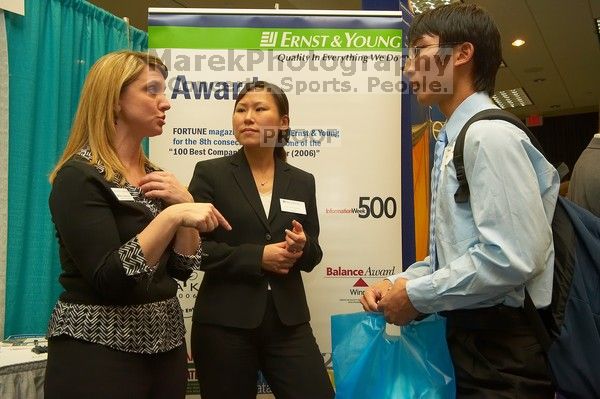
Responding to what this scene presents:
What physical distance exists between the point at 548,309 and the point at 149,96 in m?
1.31

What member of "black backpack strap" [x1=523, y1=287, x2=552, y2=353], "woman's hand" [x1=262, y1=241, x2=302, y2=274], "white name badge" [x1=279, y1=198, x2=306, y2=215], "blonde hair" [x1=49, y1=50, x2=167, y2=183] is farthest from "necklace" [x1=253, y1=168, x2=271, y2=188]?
"black backpack strap" [x1=523, y1=287, x2=552, y2=353]

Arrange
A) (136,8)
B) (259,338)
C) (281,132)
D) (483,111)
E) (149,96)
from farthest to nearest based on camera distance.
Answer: (136,8) < (281,132) < (259,338) < (149,96) < (483,111)

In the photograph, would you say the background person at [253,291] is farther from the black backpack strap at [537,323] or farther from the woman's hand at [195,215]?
the black backpack strap at [537,323]

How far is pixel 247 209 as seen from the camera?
7.13 ft

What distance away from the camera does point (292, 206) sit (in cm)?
224

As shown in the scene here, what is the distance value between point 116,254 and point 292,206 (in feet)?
3.08

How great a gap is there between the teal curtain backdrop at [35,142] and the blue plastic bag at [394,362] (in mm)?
1949

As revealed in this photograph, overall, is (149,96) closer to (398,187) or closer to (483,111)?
(483,111)

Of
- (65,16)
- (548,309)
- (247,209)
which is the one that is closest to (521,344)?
(548,309)

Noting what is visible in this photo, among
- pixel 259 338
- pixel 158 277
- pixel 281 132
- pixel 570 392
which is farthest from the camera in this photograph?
pixel 281 132

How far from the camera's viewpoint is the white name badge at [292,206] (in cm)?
222

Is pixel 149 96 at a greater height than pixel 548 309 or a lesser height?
greater

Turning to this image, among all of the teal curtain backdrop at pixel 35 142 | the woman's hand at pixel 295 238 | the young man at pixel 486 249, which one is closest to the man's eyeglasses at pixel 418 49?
the young man at pixel 486 249

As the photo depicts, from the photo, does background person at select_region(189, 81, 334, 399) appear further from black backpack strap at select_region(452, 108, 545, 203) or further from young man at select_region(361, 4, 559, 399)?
black backpack strap at select_region(452, 108, 545, 203)
